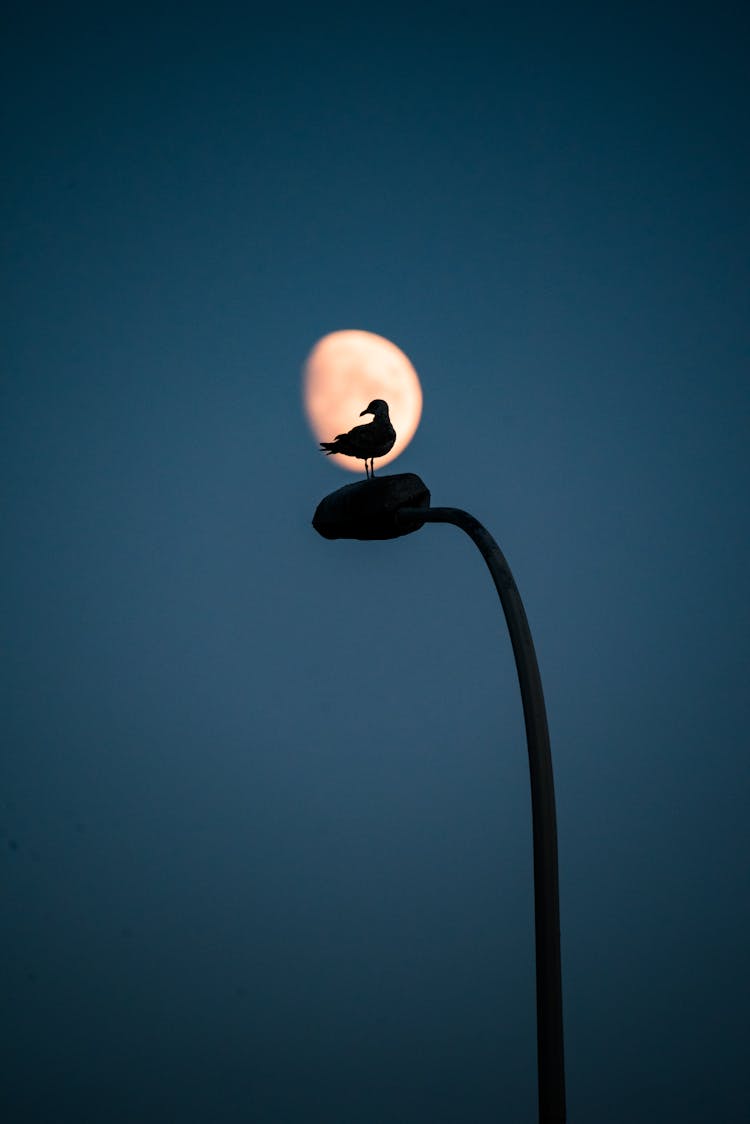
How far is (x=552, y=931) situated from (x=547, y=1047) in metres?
0.41

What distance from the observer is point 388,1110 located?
1670 inches

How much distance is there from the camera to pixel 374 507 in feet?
9.09

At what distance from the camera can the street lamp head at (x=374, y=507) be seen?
2.77 m

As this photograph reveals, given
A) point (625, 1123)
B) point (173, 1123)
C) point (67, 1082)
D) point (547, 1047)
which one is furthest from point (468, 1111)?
point (547, 1047)

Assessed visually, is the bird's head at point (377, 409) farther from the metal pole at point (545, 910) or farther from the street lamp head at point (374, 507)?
the metal pole at point (545, 910)

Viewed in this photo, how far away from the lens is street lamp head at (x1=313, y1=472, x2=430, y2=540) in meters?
2.77

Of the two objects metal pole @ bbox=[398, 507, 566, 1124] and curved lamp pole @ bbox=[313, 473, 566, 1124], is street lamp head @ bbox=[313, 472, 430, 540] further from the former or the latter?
metal pole @ bbox=[398, 507, 566, 1124]

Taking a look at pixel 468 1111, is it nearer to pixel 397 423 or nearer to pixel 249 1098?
pixel 249 1098

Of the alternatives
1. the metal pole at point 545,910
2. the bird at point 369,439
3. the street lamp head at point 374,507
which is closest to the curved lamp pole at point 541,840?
the metal pole at point 545,910

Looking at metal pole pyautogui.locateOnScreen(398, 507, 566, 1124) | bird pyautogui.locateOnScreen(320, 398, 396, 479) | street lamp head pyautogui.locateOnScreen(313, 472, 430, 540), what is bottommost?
metal pole pyautogui.locateOnScreen(398, 507, 566, 1124)

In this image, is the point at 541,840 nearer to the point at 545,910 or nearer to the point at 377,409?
the point at 545,910

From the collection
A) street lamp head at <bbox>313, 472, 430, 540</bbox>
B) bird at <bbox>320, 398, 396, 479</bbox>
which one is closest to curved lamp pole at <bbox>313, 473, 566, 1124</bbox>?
street lamp head at <bbox>313, 472, 430, 540</bbox>

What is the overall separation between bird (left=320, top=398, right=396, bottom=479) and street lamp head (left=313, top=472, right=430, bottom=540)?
104 cm

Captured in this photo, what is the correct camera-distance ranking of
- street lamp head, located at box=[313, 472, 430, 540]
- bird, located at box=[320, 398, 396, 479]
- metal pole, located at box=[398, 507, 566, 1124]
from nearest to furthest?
metal pole, located at box=[398, 507, 566, 1124], street lamp head, located at box=[313, 472, 430, 540], bird, located at box=[320, 398, 396, 479]
